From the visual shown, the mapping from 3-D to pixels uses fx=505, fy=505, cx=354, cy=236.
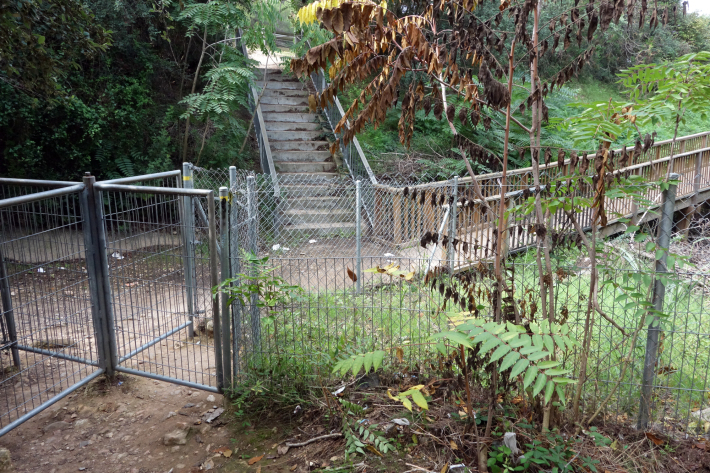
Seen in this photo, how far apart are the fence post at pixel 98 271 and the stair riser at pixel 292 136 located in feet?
24.8

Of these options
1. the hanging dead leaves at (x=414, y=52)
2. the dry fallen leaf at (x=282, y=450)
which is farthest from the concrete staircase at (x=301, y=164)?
the hanging dead leaves at (x=414, y=52)

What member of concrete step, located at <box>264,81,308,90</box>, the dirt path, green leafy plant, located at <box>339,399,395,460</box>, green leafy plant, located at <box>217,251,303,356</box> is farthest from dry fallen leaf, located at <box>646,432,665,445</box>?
concrete step, located at <box>264,81,308,90</box>

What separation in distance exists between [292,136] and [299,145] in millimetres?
362

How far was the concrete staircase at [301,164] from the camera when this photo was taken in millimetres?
9547

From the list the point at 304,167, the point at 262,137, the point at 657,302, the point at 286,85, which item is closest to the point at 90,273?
the point at 657,302

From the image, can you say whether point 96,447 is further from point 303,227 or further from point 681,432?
point 303,227

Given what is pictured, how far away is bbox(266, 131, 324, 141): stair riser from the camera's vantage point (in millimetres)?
11508

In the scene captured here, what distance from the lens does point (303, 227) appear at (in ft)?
30.7

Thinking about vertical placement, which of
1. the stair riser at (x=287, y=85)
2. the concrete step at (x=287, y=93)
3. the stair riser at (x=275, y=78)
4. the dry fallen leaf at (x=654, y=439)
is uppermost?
the stair riser at (x=275, y=78)

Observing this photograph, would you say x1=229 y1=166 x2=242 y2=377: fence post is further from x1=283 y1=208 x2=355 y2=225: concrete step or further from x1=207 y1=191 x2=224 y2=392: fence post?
x1=283 y1=208 x2=355 y2=225: concrete step

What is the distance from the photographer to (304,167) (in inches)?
432

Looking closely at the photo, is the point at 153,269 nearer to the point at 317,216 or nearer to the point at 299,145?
the point at 317,216

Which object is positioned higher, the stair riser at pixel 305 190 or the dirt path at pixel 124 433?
the stair riser at pixel 305 190

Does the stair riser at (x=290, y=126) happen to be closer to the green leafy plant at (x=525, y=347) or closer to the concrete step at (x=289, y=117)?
the concrete step at (x=289, y=117)
